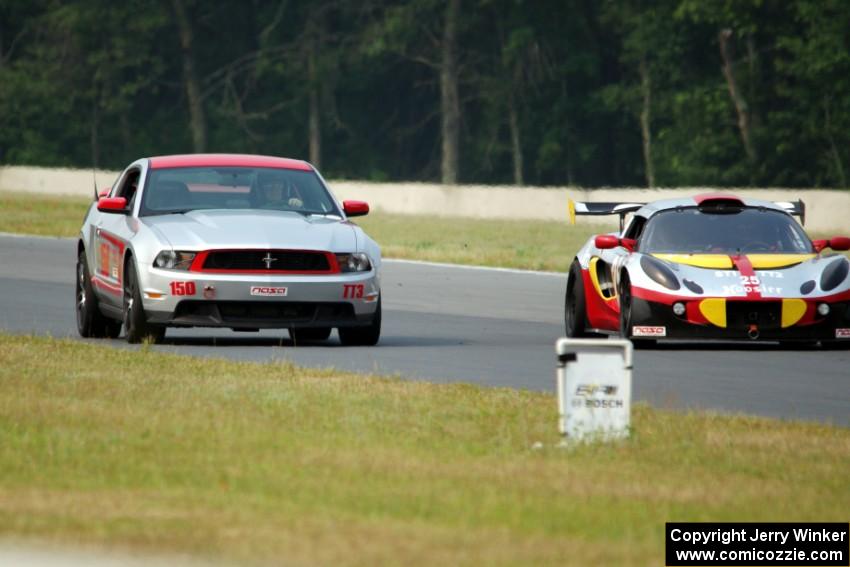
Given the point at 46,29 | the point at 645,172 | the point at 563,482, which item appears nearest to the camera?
the point at 563,482

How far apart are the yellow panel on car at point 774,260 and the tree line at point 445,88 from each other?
2064 inches

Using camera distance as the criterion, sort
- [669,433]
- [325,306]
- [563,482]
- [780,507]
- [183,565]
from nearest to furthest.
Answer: [183,565]
[780,507]
[563,482]
[669,433]
[325,306]

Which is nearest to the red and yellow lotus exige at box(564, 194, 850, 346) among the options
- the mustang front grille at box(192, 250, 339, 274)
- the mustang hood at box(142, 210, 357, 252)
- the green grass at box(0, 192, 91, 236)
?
the mustang hood at box(142, 210, 357, 252)

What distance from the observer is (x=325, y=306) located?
623 inches

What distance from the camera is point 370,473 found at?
876cm

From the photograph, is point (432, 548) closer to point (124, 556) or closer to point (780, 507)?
point (124, 556)

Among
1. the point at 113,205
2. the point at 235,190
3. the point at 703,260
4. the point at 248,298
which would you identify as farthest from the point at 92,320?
the point at 703,260

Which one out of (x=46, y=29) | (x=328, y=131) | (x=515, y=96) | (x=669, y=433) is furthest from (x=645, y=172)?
(x=669, y=433)

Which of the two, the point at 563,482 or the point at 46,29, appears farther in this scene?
the point at 46,29

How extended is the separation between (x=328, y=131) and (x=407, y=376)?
81.3m

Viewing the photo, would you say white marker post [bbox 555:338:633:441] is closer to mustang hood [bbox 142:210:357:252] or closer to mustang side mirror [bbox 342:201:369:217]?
mustang hood [bbox 142:210:357:252]

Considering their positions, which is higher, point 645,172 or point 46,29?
point 46,29

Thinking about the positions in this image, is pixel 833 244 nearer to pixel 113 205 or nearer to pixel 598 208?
pixel 598 208

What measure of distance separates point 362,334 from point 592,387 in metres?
6.81
